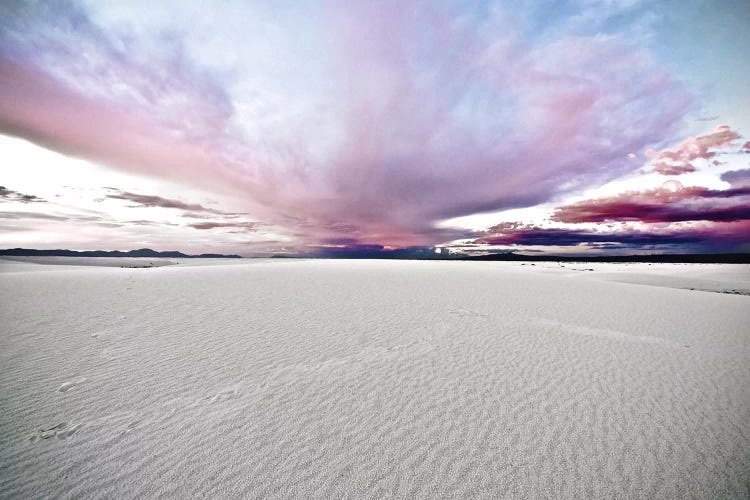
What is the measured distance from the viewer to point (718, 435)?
4887 millimetres

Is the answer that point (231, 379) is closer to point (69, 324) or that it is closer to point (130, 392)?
point (130, 392)

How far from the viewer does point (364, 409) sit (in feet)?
17.2

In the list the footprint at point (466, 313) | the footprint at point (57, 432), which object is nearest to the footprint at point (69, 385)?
the footprint at point (57, 432)

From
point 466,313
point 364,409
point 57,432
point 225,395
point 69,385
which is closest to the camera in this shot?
point 57,432

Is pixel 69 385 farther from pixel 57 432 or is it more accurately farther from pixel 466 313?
pixel 466 313

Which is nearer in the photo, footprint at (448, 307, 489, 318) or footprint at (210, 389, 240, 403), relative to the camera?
footprint at (210, 389, 240, 403)

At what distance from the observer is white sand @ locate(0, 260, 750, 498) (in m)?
3.73

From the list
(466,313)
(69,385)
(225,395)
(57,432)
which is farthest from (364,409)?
(466,313)

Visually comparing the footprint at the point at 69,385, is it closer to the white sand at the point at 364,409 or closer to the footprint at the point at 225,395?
the white sand at the point at 364,409

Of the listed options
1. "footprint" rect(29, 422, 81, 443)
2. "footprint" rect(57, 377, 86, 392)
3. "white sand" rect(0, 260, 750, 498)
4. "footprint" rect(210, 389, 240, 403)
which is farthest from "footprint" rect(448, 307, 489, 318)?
"footprint" rect(57, 377, 86, 392)

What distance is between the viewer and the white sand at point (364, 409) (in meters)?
3.73

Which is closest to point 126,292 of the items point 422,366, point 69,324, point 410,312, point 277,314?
point 69,324

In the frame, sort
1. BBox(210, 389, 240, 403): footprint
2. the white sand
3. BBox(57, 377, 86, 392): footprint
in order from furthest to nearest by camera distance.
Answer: BBox(57, 377, 86, 392): footprint
BBox(210, 389, 240, 403): footprint
the white sand

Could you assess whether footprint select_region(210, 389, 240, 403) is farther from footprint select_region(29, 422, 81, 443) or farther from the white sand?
footprint select_region(29, 422, 81, 443)
